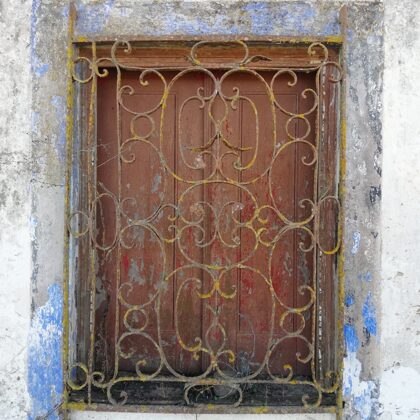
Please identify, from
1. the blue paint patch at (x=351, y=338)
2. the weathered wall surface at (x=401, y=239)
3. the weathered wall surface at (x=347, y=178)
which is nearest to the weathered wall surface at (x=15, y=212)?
the weathered wall surface at (x=347, y=178)

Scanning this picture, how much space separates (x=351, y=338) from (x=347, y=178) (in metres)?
0.80

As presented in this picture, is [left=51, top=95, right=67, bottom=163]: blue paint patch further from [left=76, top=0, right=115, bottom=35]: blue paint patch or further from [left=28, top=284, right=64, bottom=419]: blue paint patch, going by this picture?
[left=28, top=284, right=64, bottom=419]: blue paint patch

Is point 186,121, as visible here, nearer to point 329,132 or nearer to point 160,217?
point 160,217

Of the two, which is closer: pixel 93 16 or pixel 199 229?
pixel 93 16

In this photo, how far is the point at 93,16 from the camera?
115 inches

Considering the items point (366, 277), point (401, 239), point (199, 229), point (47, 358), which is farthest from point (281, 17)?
point (47, 358)

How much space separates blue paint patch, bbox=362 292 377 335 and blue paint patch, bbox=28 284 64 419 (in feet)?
4.96

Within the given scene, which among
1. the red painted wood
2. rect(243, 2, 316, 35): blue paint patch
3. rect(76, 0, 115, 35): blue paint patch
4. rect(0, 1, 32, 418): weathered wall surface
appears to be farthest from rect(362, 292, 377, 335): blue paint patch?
Result: rect(76, 0, 115, 35): blue paint patch

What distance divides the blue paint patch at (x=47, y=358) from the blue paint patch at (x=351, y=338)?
55.9 inches

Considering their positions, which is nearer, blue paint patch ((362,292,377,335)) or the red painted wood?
blue paint patch ((362,292,377,335))

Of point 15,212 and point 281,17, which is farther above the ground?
point 281,17

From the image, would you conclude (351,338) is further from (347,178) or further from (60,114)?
(60,114)

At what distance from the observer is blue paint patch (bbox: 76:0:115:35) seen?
2920 millimetres

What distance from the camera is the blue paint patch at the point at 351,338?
2.87m
